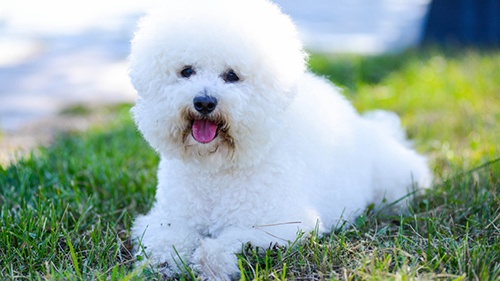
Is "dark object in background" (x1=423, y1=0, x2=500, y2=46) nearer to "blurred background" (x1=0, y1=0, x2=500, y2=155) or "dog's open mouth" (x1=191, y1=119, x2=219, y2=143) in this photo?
"blurred background" (x1=0, y1=0, x2=500, y2=155)

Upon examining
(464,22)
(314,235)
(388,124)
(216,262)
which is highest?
(464,22)

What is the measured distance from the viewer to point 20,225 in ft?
8.49

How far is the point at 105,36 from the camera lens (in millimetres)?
10188

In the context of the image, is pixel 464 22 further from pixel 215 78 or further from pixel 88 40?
pixel 215 78

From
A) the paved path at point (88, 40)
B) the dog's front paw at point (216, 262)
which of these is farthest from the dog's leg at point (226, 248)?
the paved path at point (88, 40)

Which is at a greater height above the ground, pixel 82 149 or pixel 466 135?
pixel 466 135

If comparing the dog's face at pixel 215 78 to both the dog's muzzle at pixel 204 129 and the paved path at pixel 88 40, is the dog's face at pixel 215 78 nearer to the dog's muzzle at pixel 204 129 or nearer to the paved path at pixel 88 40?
the dog's muzzle at pixel 204 129

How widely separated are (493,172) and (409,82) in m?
2.57

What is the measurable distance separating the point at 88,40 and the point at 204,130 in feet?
27.6

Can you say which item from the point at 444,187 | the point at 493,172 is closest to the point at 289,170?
the point at 444,187

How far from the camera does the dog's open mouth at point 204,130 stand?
221cm

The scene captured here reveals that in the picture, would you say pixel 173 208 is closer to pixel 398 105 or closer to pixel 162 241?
pixel 162 241

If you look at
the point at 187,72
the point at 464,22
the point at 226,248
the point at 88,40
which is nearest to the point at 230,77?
the point at 187,72

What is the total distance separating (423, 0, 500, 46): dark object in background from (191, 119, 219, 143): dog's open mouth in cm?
635
